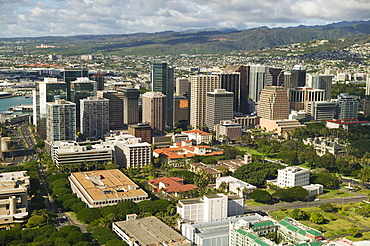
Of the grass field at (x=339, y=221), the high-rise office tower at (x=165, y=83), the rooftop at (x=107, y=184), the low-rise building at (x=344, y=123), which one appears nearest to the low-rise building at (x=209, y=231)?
the grass field at (x=339, y=221)

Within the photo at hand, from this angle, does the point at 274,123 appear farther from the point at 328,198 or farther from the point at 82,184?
the point at 82,184

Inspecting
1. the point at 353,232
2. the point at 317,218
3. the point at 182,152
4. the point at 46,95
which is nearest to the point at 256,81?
the point at 182,152

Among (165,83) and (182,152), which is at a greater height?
(165,83)

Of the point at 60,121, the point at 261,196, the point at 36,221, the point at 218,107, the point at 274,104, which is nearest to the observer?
the point at 36,221

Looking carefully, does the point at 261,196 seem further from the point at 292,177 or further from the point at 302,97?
the point at 302,97

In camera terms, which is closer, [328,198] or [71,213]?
[71,213]

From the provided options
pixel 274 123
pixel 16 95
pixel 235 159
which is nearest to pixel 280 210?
pixel 235 159

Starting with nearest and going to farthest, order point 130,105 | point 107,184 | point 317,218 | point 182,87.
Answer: point 317,218, point 107,184, point 130,105, point 182,87

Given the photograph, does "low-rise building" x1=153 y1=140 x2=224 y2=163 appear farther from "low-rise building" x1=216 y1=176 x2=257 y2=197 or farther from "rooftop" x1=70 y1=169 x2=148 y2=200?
"low-rise building" x1=216 y1=176 x2=257 y2=197
